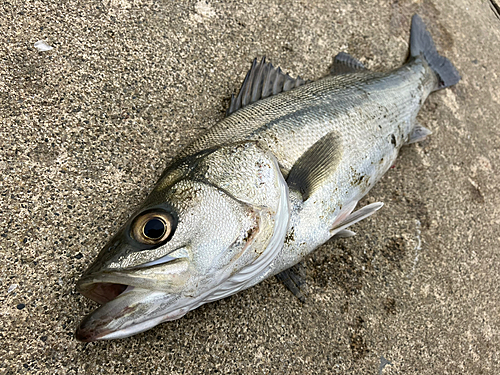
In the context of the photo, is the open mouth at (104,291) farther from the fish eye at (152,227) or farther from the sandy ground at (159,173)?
the sandy ground at (159,173)

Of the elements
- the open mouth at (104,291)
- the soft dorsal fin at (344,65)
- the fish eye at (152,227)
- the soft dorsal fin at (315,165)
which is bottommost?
the open mouth at (104,291)

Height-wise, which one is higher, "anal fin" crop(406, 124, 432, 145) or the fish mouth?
"anal fin" crop(406, 124, 432, 145)

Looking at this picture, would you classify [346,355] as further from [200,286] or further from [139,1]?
[139,1]

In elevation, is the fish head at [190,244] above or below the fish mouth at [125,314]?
above

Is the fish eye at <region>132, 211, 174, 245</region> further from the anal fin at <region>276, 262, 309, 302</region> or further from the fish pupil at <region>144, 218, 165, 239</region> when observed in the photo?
the anal fin at <region>276, 262, 309, 302</region>

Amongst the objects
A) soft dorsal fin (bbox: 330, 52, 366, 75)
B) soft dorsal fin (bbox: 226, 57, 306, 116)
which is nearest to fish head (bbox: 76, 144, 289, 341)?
soft dorsal fin (bbox: 226, 57, 306, 116)

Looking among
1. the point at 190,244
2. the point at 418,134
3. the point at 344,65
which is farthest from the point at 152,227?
the point at 418,134

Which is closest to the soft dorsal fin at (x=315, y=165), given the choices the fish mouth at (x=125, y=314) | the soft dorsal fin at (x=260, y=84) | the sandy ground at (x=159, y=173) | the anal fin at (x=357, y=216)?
the anal fin at (x=357, y=216)
